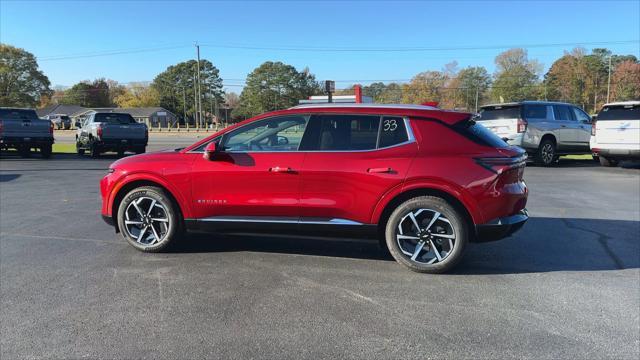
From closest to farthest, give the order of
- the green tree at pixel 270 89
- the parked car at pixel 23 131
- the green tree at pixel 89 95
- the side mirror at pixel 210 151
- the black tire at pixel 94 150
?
the side mirror at pixel 210 151 → the parked car at pixel 23 131 → the black tire at pixel 94 150 → the green tree at pixel 270 89 → the green tree at pixel 89 95

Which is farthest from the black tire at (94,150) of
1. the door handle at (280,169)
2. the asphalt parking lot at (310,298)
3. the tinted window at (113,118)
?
the door handle at (280,169)

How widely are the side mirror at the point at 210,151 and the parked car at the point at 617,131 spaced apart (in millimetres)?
12272

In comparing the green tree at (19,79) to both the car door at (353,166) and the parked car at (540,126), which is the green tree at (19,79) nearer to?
the parked car at (540,126)

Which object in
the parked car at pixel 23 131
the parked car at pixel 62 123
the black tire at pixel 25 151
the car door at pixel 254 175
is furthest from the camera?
the parked car at pixel 62 123

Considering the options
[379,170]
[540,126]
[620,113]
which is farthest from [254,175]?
[620,113]

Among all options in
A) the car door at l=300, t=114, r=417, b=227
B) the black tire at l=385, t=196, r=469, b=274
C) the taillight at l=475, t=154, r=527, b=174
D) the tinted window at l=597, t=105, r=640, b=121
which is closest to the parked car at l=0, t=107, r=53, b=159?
the car door at l=300, t=114, r=417, b=227

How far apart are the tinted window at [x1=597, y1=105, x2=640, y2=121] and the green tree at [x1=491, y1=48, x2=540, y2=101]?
76407 mm

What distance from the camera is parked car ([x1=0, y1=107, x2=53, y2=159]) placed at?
1617 cm

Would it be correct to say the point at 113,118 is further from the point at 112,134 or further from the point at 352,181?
the point at 352,181

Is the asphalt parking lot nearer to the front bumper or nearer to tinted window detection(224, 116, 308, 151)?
the front bumper

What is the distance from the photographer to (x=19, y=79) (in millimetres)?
84938

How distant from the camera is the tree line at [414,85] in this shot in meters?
82.2

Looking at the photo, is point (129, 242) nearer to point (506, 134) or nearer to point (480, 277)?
point (480, 277)

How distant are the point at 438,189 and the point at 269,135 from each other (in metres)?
1.87
